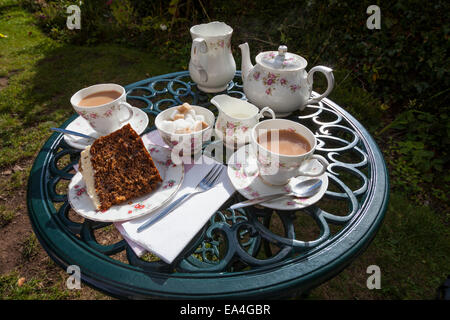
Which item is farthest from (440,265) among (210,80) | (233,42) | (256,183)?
(233,42)

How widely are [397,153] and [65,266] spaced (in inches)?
133

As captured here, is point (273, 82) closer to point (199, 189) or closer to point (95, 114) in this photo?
point (199, 189)

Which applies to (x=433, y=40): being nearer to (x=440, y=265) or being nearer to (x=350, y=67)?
(x=350, y=67)

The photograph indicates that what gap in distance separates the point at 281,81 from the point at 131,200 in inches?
41.8

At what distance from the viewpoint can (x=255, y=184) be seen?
1.33m

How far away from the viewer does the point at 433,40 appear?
311 centimetres

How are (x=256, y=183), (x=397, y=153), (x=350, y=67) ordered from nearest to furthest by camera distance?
(x=256, y=183), (x=397, y=153), (x=350, y=67)

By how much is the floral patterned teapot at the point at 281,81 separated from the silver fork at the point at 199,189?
0.58 metres

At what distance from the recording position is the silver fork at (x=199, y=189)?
113 centimetres

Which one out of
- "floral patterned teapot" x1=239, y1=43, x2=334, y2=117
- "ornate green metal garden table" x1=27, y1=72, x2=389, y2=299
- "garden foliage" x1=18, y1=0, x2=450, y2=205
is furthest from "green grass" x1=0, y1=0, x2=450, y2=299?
"floral patterned teapot" x1=239, y1=43, x2=334, y2=117

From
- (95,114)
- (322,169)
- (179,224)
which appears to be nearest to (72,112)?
(95,114)

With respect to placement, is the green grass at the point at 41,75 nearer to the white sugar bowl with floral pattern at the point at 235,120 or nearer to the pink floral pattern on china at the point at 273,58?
the white sugar bowl with floral pattern at the point at 235,120

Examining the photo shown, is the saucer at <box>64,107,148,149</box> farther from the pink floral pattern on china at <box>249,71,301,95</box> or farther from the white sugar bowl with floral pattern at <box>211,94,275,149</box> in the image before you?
the pink floral pattern on china at <box>249,71,301,95</box>

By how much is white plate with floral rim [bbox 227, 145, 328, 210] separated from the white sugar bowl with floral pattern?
9cm
